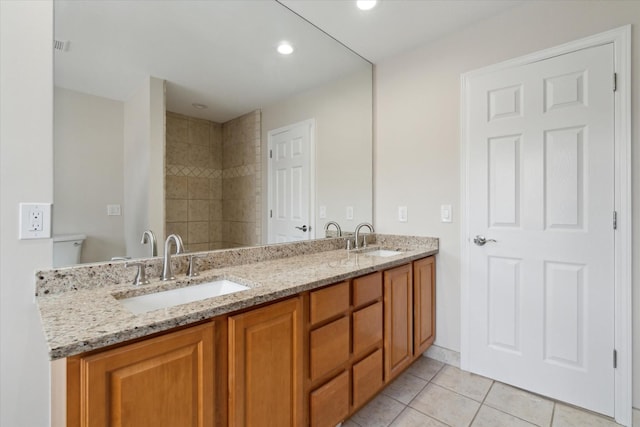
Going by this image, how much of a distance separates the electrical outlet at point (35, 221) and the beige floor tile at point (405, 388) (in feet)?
6.60

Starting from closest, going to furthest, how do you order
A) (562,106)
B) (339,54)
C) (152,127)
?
(152,127)
(562,106)
(339,54)

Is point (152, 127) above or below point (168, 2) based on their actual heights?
below

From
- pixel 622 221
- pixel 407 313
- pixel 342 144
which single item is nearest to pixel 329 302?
pixel 407 313

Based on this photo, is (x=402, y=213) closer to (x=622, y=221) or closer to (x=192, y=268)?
(x=622, y=221)

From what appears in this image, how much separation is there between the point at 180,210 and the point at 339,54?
1.82 metres

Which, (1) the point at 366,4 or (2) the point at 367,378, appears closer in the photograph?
(2) the point at 367,378

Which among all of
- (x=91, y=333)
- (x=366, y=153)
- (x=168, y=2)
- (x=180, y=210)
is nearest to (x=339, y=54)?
(x=366, y=153)

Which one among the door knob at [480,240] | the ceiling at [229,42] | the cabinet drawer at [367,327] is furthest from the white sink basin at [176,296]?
the door knob at [480,240]

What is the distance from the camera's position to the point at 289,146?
86.1 inches

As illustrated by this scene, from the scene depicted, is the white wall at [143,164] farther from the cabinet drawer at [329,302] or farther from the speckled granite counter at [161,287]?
the cabinet drawer at [329,302]

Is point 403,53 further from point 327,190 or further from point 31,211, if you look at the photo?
point 31,211

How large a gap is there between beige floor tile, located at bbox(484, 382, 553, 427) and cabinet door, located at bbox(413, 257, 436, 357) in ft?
1.58

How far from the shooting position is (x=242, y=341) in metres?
1.08

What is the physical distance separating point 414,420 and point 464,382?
58cm
